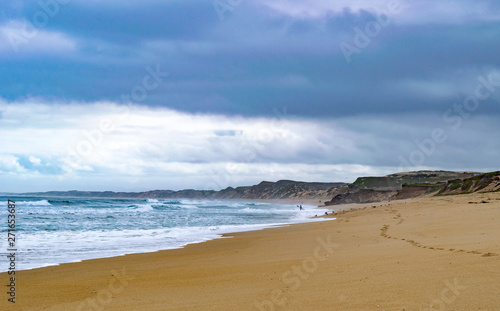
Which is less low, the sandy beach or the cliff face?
the cliff face

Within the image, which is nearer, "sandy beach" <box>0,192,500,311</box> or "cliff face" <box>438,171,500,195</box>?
"sandy beach" <box>0,192,500,311</box>

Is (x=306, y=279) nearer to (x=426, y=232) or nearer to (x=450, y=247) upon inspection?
(x=450, y=247)

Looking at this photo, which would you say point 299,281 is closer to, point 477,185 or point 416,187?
point 477,185

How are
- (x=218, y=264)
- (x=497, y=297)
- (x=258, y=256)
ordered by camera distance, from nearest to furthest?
(x=497, y=297) → (x=218, y=264) → (x=258, y=256)

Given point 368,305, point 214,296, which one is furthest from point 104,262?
point 368,305

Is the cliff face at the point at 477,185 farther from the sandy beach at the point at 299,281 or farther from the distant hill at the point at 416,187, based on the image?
the sandy beach at the point at 299,281

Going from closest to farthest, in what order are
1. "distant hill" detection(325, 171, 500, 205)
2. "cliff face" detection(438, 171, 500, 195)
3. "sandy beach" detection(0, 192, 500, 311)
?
1. "sandy beach" detection(0, 192, 500, 311)
2. "cliff face" detection(438, 171, 500, 195)
3. "distant hill" detection(325, 171, 500, 205)

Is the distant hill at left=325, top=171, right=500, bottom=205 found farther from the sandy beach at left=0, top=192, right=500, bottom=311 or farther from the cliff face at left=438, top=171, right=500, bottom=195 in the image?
the sandy beach at left=0, top=192, right=500, bottom=311

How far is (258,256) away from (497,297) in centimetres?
686

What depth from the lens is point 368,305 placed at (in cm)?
505

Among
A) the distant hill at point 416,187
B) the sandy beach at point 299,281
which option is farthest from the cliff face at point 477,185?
the sandy beach at point 299,281

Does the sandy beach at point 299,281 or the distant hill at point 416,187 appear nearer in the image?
the sandy beach at point 299,281

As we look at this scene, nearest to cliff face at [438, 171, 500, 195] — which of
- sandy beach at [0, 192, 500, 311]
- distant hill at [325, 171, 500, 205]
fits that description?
distant hill at [325, 171, 500, 205]

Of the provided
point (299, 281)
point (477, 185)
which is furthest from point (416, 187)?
point (299, 281)
